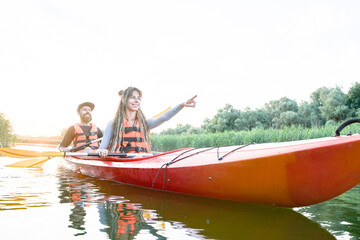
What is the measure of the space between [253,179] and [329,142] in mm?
751

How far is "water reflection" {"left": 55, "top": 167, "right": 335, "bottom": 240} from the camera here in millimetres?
2477

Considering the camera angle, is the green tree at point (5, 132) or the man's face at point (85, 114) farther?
the green tree at point (5, 132)

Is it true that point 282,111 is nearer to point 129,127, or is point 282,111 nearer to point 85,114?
point 85,114

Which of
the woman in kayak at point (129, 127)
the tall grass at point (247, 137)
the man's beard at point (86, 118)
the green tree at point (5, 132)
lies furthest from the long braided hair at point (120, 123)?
the green tree at point (5, 132)

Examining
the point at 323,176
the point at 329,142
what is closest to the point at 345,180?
the point at 323,176

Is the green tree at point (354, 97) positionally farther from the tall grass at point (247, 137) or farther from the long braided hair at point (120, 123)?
the long braided hair at point (120, 123)

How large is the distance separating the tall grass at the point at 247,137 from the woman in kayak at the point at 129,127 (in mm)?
8477

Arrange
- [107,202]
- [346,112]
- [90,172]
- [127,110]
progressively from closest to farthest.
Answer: [107,202], [127,110], [90,172], [346,112]

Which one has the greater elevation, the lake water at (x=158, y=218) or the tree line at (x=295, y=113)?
the tree line at (x=295, y=113)

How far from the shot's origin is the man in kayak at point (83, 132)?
712 cm

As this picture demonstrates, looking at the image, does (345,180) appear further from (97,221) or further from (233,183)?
(97,221)

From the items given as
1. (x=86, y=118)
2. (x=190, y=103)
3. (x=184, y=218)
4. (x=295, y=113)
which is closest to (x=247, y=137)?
(x=86, y=118)

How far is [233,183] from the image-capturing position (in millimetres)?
3203

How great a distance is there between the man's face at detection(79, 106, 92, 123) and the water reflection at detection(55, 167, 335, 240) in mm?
3360
